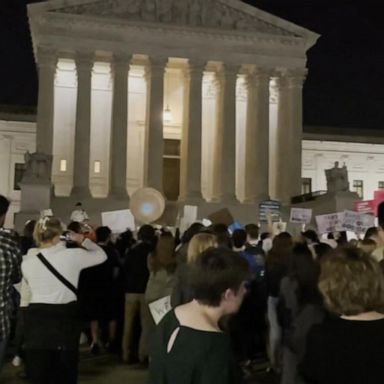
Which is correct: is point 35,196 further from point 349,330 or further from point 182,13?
point 349,330

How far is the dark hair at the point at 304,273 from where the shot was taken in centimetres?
814

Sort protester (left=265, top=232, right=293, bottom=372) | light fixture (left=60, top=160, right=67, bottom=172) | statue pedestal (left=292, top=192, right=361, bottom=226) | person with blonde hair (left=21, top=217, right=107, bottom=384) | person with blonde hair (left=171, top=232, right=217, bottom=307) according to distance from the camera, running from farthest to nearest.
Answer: light fixture (left=60, top=160, right=67, bottom=172)
statue pedestal (left=292, top=192, right=361, bottom=226)
protester (left=265, top=232, right=293, bottom=372)
person with blonde hair (left=171, top=232, right=217, bottom=307)
person with blonde hair (left=21, top=217, right=107, bottom=384)

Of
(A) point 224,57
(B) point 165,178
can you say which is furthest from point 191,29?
(B) point 165,178

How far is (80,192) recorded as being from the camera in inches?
1521

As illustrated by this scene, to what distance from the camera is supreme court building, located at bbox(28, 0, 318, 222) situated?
129ft

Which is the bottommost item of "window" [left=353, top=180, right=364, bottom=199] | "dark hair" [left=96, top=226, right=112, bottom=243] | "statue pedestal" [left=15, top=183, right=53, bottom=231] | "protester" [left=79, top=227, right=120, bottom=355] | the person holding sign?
"protester" [left=79, top=227, right=120, bottom=355]

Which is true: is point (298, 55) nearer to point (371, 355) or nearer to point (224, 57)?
point (224, 57)

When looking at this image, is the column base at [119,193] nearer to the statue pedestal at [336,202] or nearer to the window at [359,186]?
the statue pedestal at [336,202]

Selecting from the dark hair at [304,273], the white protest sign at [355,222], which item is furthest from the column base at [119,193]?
the dark hair at [304,273]

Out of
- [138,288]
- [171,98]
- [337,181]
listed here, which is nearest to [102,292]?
[138,288]

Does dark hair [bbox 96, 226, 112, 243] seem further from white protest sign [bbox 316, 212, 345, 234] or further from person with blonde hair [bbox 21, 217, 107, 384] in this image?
white protest sign [bbox 316, 212, 345, 234]

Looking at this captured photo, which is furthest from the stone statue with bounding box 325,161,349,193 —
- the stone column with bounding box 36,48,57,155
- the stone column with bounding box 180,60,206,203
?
the stone column with bounding box 36,48,57,155

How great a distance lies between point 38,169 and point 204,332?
3247 cm

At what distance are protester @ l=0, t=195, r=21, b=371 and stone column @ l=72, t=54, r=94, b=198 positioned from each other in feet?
106
